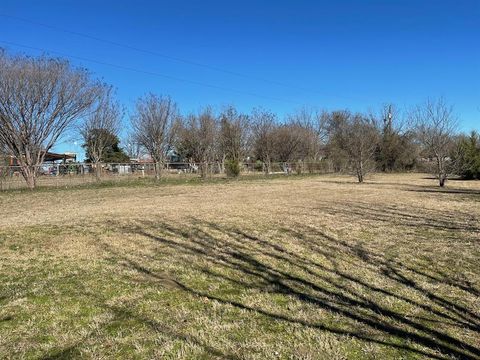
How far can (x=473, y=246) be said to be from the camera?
20.9ft

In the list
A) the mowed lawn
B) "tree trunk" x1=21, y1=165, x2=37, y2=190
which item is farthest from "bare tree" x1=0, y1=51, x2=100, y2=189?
the mowed lawn

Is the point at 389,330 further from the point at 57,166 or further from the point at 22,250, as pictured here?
the point at 57,166

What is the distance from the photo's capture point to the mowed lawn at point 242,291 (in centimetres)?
309

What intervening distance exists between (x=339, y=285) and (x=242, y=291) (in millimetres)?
1089

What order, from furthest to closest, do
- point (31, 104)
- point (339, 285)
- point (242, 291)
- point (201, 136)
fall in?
point (201, 136) < point (31, 104) < point (339, 285) < point (242, 291)

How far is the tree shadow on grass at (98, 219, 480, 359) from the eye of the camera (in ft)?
10.6

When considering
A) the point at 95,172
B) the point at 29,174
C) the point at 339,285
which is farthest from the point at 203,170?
the point at 339,285

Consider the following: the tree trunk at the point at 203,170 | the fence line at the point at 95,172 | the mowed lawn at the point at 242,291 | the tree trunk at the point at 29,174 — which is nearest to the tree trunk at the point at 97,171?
the fence line at the point at 95,172

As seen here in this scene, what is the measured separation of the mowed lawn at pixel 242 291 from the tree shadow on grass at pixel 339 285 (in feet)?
0.06

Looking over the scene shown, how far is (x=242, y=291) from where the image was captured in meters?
4.36

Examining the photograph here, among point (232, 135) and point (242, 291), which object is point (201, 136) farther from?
point (242, 291)

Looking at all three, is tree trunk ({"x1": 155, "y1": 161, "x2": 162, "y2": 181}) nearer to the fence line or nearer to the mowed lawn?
the fence line

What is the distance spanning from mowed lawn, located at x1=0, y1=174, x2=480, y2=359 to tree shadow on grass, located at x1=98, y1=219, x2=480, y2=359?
0.06 ft

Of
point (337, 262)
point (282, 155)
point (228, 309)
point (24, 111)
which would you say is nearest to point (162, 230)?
point (337, 262)
